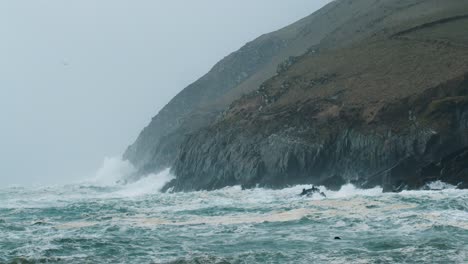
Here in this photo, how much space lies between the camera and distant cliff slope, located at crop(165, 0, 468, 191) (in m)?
68.9

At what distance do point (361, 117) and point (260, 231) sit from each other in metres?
38.0

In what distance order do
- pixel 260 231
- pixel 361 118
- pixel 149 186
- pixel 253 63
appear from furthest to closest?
pixel 253 63 → pixel 149 186 → pixel 361 118 → pixel 260 231

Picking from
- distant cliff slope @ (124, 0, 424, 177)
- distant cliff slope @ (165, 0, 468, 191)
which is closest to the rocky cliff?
distant cliff slope @ (165, 0, 468, 191)

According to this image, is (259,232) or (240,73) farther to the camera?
(240,73)

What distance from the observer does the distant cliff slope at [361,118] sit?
6888 cm

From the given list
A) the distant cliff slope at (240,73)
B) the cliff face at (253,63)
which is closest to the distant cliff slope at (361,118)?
the cliff face at (253,63)

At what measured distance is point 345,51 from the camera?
355ft

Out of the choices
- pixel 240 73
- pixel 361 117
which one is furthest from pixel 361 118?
pixel 240 73

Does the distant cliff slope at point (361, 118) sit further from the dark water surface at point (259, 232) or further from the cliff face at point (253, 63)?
the dark water surface at point (259, 232)

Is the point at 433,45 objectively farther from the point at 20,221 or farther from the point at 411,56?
the point at 20,221

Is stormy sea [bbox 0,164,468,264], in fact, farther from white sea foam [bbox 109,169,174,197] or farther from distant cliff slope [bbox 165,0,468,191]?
white sea foam [bbox 109,169,174,197]

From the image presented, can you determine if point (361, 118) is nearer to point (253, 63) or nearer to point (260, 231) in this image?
point (260, 231)

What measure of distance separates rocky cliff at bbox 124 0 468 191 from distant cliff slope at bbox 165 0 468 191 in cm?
15

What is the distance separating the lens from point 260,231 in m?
44.5
